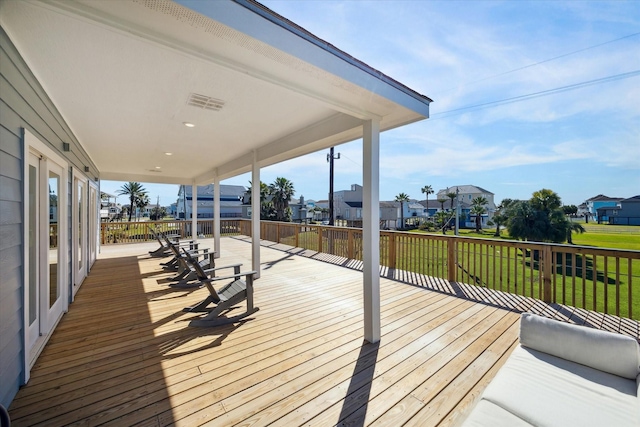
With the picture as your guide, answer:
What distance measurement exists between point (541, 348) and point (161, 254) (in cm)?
872

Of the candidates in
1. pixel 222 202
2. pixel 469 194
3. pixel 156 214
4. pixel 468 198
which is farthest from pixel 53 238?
pixel 468 198

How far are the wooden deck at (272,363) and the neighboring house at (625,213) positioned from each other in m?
28.1

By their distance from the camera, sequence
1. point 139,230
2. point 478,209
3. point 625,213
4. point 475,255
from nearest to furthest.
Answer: point 475,255 → point 139,230 → point 625,213 → point 478,209

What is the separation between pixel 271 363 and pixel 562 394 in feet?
6.90

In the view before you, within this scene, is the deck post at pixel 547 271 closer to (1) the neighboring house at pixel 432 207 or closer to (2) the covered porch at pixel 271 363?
(2) the covered porch at pixel 271 363

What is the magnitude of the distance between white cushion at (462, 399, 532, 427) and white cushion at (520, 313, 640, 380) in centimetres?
88

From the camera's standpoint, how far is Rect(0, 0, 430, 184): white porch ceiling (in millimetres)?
1469

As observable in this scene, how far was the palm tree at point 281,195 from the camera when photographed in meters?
26.0

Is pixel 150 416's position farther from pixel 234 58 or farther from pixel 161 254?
pixel 161 254

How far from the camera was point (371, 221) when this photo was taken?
112 inches

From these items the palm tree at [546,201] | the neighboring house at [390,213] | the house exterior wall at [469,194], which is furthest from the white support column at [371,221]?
the house exterior wall at [469,194]

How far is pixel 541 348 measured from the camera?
197cm

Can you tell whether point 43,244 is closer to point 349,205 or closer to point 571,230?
point 571,230

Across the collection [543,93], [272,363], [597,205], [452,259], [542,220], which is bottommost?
[272,363]
